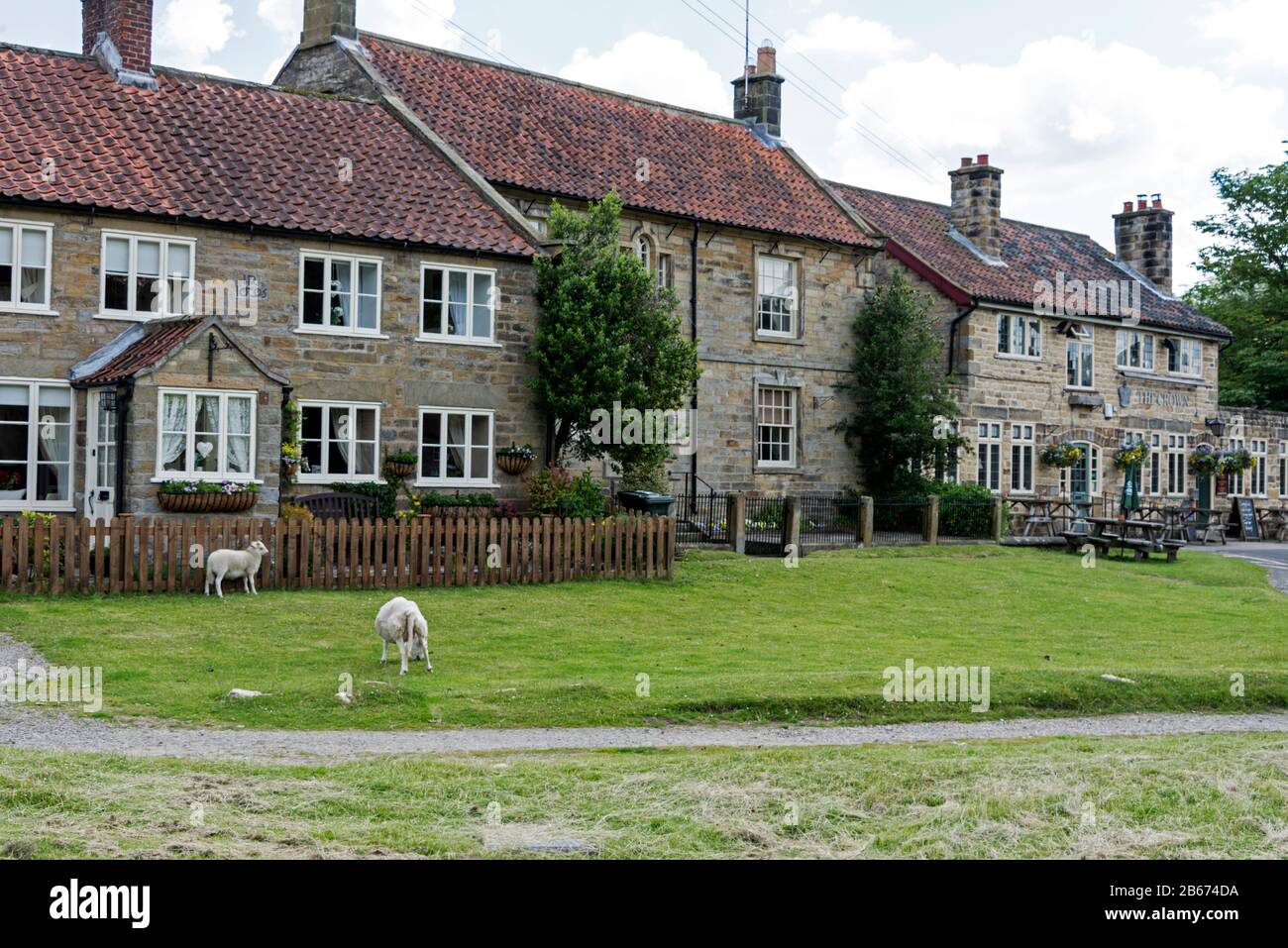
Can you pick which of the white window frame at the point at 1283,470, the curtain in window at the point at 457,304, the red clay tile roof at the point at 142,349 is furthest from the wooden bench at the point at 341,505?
the white window frame at the point at 1283,470

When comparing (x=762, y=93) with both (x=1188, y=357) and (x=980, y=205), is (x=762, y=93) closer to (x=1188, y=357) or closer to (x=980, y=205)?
(x=980, y=205)

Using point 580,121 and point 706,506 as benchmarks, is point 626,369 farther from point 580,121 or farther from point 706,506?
point 580,121

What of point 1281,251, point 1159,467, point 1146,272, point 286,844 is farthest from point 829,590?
point 1281,251

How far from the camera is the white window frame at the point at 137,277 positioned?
25.0 metres

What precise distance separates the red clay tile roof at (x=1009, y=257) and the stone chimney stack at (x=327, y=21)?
50.1 feet

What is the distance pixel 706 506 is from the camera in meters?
33.4

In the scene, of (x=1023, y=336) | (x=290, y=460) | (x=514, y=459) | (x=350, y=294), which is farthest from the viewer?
(x=1023, y=336)

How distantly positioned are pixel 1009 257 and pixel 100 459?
Result: 29.6 meters

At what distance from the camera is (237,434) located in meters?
24.0

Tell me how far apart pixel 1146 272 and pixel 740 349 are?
21.5 metres

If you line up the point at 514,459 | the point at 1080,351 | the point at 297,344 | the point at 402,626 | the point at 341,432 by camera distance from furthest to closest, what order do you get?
the point at 1080,351
the point at 514,459
the point at 341,432
the point at 297,344
the point at 402,626

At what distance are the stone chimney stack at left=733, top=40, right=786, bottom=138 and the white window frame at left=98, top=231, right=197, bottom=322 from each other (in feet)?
65.6

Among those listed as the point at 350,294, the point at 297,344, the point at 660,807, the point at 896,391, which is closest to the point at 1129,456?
the point at 896,391
